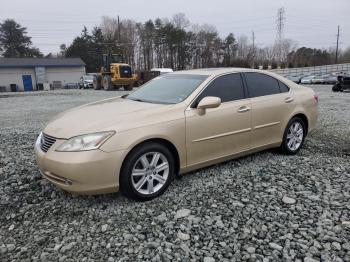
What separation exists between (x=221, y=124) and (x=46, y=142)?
2.23 meters

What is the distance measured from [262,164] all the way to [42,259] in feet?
11.2

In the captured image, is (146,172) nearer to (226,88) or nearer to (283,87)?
(226,88)

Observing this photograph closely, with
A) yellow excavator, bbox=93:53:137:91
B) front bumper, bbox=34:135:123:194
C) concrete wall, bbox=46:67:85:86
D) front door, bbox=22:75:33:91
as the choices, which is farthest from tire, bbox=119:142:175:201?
concrete wall, bbox=46:67:85:86

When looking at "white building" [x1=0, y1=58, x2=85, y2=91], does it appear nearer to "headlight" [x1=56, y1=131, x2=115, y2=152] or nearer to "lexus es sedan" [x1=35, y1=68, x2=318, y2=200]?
"lexus es sedan" [x1=35, y1=68, x2=318, y2=200]

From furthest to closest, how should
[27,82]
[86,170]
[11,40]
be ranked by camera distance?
[11,40] < [27,82] < [86,170]

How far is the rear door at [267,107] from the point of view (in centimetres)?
491

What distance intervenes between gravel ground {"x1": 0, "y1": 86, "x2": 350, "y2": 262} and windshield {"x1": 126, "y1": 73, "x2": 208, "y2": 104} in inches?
45.0

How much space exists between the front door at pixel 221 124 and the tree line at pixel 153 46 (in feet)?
191

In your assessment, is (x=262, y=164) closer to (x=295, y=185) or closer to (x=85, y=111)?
(x=295, y=185)

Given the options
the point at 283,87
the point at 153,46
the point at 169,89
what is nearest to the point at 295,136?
the point at 283,87

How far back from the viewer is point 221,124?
4.40 m

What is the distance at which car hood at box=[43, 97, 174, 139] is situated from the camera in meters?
3.59

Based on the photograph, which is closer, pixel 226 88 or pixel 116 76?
pixel 226 88

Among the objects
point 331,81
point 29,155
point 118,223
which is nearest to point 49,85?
point 331,81
